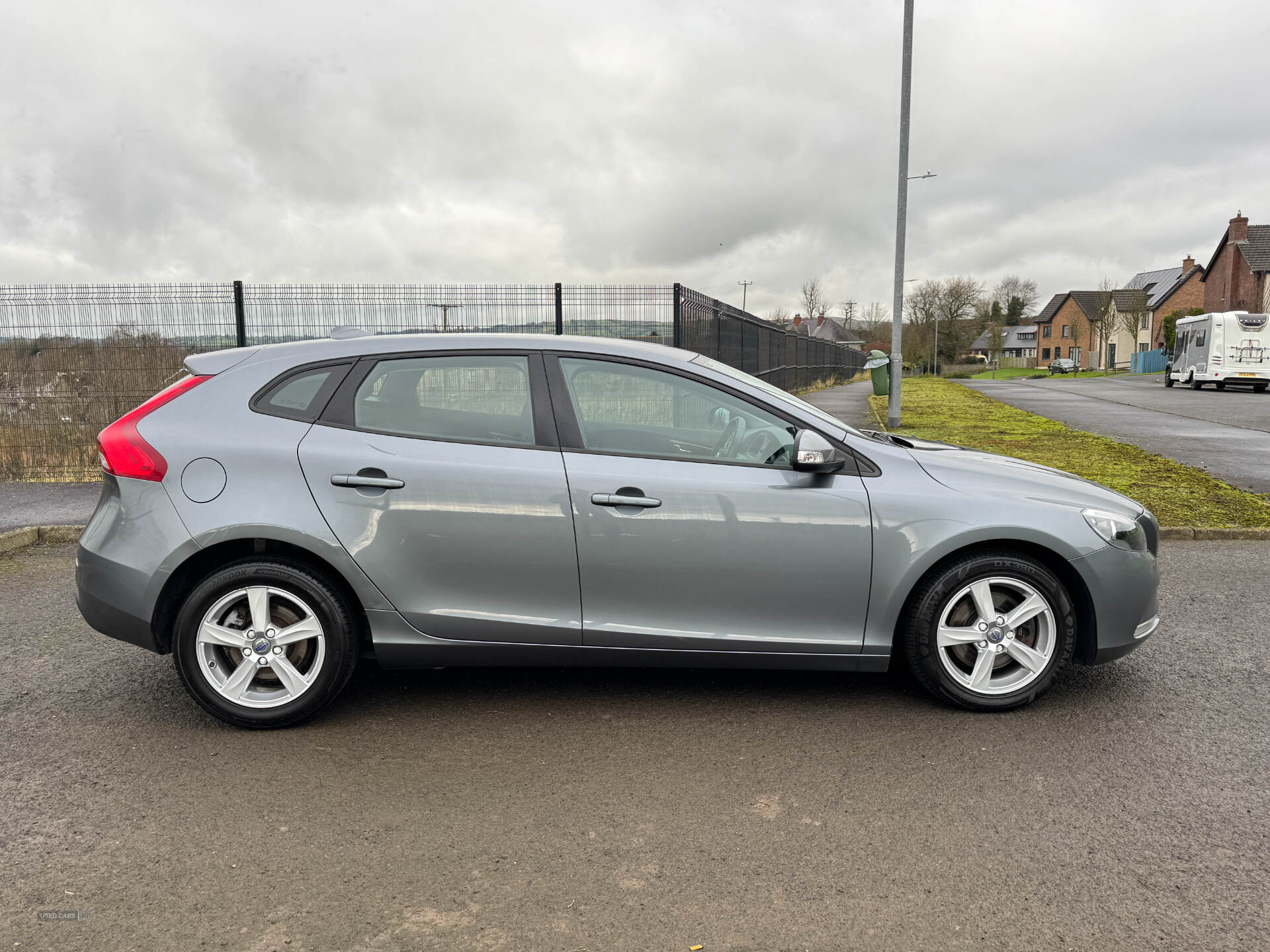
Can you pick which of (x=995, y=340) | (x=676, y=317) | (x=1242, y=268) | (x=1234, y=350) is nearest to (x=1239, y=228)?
(x=1242, y=268)

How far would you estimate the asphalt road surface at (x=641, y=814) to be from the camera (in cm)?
257

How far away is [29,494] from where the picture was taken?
32.6 ft

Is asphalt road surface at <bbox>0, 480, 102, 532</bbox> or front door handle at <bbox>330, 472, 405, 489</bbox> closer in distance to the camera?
front door handle at <bbox>330, 472, 405, 489</bbox>

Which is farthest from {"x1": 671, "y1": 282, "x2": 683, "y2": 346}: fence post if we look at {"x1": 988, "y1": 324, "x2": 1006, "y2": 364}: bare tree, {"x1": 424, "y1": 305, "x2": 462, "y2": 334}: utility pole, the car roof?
{"x1": 988, "y1": 324, "x2": 1006, "y2": 364}: bare tree

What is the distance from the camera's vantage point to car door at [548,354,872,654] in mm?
3795

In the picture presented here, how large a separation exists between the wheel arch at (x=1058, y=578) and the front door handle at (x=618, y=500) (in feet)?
3.77

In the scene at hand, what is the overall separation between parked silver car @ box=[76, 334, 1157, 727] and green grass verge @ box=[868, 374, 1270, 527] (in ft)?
14.5

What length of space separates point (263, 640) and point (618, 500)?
1.56 m

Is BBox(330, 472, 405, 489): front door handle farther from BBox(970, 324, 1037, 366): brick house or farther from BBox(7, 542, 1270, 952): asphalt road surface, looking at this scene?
BBox(970, 324, 1037, 366): brick house

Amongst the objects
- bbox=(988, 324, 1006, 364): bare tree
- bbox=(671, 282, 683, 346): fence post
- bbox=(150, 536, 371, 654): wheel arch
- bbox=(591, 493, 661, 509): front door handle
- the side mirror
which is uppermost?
bbox=(988, 324, 1006, 364): bare tree

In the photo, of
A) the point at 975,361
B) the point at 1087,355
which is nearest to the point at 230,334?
the point at 1087,355

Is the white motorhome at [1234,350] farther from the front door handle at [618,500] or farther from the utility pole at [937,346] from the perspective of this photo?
the utility pole at [937,346]

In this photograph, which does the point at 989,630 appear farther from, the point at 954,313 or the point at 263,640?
the point at 954,313

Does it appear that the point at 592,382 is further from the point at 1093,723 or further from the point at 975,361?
the point at 975,361
